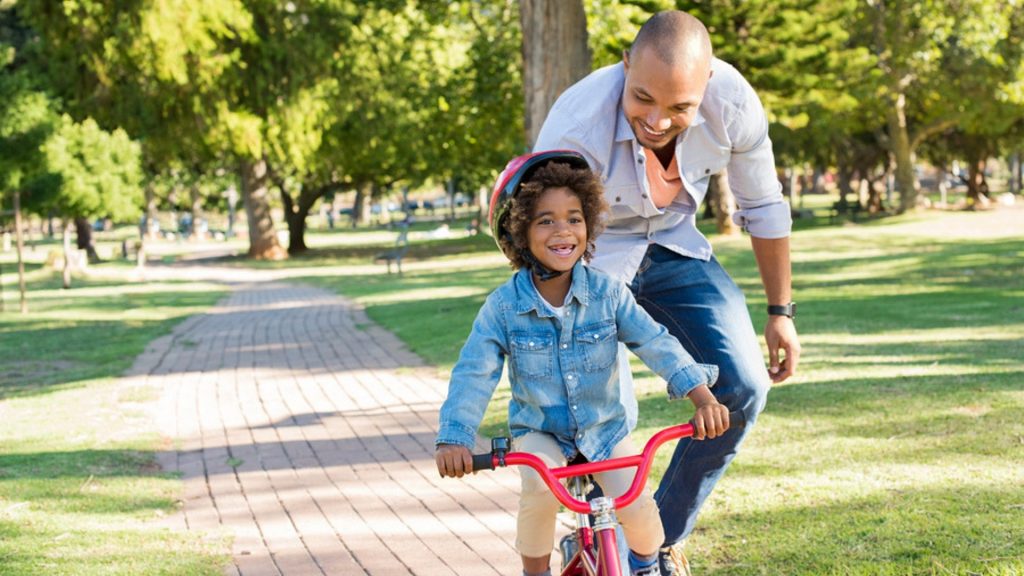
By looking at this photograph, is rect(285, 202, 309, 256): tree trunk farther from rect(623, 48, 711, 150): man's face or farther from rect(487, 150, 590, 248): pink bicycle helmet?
rect(487, 150, 590, 248): pink bicycle helmet

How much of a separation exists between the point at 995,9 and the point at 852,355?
20.2 metres

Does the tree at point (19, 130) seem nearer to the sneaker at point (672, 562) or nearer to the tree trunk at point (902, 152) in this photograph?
the sneaker at point (672, 562)

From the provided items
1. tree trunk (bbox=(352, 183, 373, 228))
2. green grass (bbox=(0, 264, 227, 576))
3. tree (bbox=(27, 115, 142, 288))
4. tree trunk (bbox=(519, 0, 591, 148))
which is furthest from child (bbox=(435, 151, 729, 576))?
tree trunk (bbox=(352, 183, 373, 228))

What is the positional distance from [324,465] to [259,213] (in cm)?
3258

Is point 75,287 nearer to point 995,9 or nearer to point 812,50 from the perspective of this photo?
point 812,50

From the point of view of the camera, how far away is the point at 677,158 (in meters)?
4.09

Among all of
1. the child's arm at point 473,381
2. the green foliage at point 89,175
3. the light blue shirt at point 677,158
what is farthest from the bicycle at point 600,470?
the green foliage at point 89,175

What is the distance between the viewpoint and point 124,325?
18031mm

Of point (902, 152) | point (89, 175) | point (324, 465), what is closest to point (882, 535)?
point (324, 465)

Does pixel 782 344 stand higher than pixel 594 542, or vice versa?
pixel 782 344

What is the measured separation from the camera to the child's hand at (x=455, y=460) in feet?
9.97

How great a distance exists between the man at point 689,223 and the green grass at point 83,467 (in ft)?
7.41

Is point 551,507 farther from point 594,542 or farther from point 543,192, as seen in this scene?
point 543,192

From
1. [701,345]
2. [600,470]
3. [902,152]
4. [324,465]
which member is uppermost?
[902,152]
